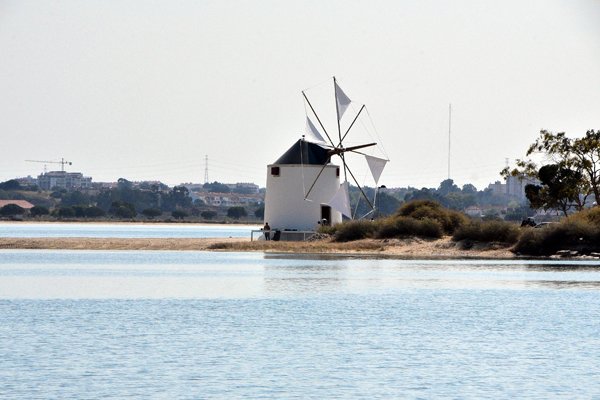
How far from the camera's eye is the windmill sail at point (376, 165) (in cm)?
7706

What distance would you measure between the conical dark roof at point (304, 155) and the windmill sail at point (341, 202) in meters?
2.01

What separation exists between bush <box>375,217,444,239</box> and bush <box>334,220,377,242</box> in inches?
32.0

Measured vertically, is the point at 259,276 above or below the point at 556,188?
below

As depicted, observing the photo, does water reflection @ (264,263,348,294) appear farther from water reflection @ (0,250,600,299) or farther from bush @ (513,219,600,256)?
bush @ (513,219,600,256)

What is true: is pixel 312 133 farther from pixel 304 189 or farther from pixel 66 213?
pixel 66 213

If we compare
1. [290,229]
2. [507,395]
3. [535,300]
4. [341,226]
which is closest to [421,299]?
[535,300]

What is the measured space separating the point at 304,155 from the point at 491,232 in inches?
613

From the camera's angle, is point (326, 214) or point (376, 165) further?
point (376, 165)

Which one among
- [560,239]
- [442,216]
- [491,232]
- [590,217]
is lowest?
[560,239]

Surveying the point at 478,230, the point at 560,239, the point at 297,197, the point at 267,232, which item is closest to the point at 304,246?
the point at 297,197

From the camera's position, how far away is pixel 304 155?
72.9 metres

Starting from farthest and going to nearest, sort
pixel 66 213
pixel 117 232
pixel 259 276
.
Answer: pixel 66 213 < pixel 117 232 < pixel 259 276

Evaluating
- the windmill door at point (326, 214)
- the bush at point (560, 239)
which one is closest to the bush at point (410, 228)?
the bush at point (560, 239)

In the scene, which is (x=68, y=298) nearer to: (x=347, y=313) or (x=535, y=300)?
(x=347, y=313)
